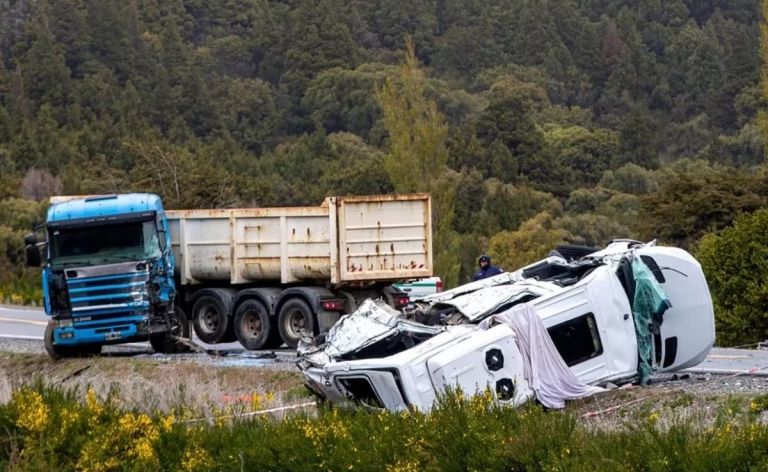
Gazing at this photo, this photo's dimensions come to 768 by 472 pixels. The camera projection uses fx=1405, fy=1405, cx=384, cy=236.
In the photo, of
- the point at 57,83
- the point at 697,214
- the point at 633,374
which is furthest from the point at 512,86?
the point at 633,374

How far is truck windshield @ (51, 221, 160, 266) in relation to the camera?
22578 mm

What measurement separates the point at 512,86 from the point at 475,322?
333 feet

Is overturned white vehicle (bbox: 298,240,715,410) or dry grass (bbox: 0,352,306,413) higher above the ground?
overturned white vehicle (bbox: 298,240,715,410)

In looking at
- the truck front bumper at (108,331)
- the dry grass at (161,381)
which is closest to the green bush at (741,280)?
the dry grass at (161,381)

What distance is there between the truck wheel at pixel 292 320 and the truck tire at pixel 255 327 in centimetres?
23

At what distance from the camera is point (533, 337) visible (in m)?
14.9

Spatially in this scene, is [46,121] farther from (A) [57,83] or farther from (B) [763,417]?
(B) [763,417]

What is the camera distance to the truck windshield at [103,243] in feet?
74.1

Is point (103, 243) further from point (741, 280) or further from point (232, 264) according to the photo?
point (741, 280)

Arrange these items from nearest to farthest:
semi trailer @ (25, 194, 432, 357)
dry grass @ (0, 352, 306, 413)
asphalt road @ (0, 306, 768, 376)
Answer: dry grass @ (0, 352, 306, 413) < asphalt road @ (0, 306, 768, 376) < semi trailer @ (25, 194, 432, 357)

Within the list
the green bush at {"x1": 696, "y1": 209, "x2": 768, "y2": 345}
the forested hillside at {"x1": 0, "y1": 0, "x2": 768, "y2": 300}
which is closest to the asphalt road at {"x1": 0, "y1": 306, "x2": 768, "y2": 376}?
the green bush at {"x1": 696, "y1": 209, "x2": 768, "y2": 345}

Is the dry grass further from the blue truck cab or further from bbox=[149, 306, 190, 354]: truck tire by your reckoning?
bbox=[149, 306, 190, 354]: truck tire

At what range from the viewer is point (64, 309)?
2275 centimetres

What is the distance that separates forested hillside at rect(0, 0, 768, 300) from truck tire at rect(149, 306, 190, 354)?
20.6 m
